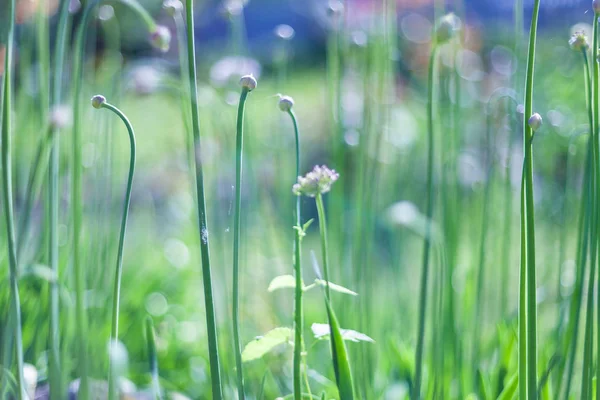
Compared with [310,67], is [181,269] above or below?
below

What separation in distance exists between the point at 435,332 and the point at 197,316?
728 millimetres

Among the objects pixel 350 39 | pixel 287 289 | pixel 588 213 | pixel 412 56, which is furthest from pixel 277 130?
pixel 412 56

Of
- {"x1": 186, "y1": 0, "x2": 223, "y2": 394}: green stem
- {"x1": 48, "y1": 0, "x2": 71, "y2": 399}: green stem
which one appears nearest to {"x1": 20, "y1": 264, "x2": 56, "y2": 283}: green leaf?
{"x1": 48, "y1": 0, "x2": 71, "y2": 399}: green stem

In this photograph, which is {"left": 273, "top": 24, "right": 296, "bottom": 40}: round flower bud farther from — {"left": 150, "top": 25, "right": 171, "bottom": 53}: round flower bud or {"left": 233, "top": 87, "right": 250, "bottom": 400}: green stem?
{"left": 233, "top": 87, "right": 250, "bottom": 400}: green stem

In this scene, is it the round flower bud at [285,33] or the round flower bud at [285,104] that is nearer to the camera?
the round flower bud at [285,104]

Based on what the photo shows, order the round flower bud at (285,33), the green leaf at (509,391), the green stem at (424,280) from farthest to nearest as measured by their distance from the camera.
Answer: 1. the round flower bud at (285,33)
2. the green leaf at (509,391)
3. the green stem at (424,280)

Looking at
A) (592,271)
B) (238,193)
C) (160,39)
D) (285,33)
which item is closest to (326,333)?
(238,193)

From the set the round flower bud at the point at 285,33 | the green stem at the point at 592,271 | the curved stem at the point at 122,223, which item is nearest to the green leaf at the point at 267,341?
the curved stem at the point at 122,223

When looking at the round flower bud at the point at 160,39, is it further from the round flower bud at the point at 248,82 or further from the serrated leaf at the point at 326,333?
the serrated leaf at the point at 326,333

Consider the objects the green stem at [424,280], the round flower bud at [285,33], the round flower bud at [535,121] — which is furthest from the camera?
the round flower bud at [285,33]

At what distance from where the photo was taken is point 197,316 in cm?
136

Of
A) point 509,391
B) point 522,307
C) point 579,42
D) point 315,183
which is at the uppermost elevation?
point 579,42

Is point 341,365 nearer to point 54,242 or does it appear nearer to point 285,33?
point 54,242

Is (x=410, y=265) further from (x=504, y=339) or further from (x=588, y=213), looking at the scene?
(x=588, y=213)
